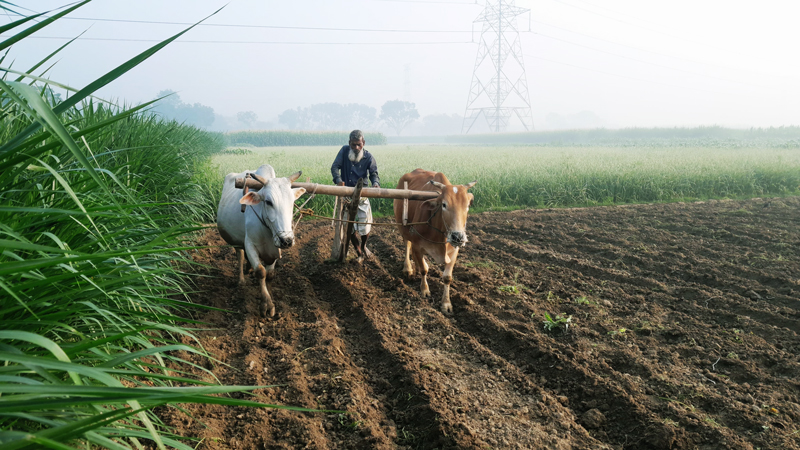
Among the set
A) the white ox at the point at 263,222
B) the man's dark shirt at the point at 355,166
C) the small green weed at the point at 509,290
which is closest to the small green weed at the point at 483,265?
the small green weed at the point at 509,290

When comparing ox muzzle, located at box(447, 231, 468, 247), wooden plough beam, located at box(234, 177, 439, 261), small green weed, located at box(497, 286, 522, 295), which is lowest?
small green weed, located at box(497, 286, 522, 295)

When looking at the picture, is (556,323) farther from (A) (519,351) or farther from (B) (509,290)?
(B) (509,290)

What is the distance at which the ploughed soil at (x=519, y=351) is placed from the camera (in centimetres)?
357

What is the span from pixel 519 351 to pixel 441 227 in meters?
1.76

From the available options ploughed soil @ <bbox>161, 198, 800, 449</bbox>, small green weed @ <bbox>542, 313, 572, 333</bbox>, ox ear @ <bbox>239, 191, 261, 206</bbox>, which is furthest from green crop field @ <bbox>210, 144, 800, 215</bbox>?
small green weed @ <bbox>542, 313, 572, 333</bbox>

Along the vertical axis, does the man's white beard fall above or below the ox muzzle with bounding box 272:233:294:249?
above

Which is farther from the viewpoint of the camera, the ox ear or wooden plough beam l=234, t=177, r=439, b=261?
wooden plough beam l=234, t=177, r=439, b=261

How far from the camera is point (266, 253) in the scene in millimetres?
5727

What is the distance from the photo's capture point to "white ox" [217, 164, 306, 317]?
16.6ft

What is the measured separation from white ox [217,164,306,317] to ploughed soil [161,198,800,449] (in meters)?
0.52

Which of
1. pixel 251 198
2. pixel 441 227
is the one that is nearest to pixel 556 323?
pixel 441 227

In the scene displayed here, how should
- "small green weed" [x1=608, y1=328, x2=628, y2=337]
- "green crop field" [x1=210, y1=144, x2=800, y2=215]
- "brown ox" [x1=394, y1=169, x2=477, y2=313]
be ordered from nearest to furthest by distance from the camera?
"small green weed" [x1=608, y1=328, x2=628, y2=337] < "brown ox" [x1=394, y1=169, x2=477, y2=313] < "green crop field" [x1=210, y1=144, x2=800, y2=215]

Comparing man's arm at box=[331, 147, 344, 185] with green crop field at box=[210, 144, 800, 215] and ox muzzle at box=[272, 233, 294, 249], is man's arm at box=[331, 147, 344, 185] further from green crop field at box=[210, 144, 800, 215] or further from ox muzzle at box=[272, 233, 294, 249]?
green crop field at box=[210, 144, 800, 215]

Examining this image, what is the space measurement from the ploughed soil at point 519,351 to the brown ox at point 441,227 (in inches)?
17.7
